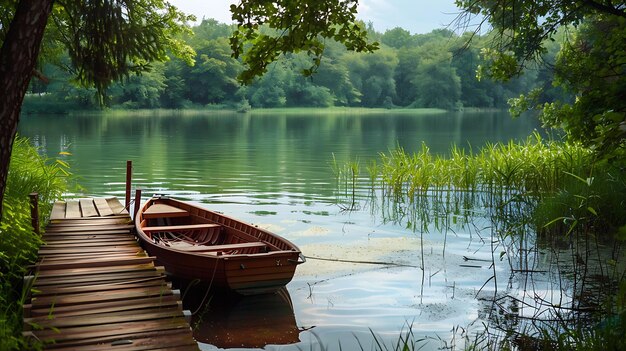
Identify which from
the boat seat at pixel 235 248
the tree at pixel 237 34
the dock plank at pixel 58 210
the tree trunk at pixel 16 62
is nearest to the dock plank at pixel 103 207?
the dock plank at pixel 58 210

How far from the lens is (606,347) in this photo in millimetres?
4719

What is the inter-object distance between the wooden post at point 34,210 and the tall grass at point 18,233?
4.2 inches

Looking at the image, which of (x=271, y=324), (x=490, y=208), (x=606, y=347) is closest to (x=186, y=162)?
(x=490, y=208)

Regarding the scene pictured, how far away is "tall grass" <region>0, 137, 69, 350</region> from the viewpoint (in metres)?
5.68

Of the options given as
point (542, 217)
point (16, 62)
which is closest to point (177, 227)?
point (16, 62)

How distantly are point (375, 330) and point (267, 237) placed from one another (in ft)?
8.15

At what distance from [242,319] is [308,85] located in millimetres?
94570

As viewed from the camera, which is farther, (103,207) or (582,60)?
(103,207)

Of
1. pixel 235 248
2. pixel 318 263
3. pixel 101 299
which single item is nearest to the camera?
pixel 101 299

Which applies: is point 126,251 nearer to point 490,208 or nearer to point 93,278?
point 93,278

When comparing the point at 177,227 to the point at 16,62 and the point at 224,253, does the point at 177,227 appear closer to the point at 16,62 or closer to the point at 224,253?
the point at 224,253

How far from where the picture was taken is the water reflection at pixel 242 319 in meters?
7.32

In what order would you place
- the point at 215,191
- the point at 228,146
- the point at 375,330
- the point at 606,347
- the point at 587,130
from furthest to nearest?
1. the point at 228,146
2. the point at 215,191
3. the point at 587,130
4. the point at 375,330
5. the point at 606,347

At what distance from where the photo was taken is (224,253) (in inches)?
370
